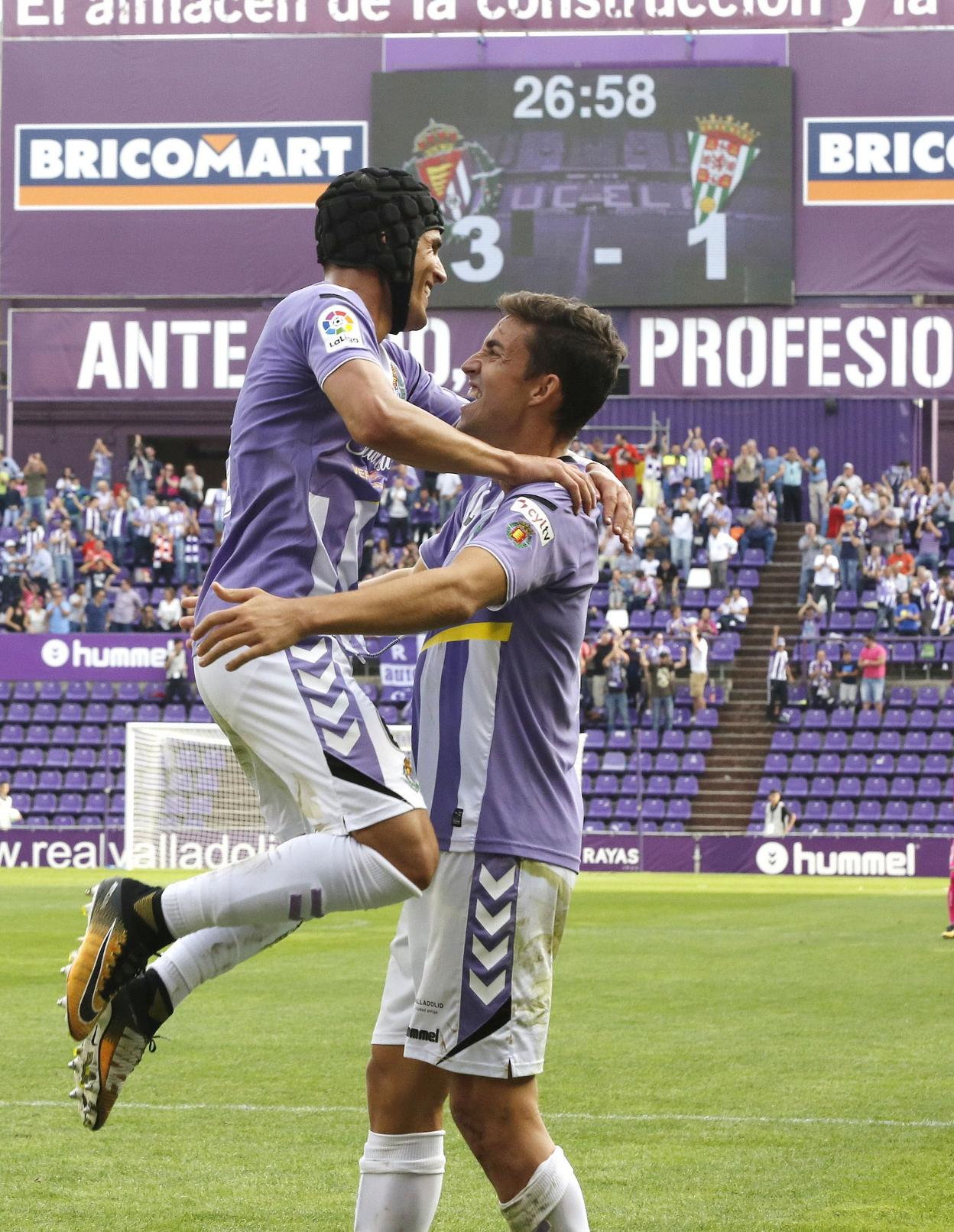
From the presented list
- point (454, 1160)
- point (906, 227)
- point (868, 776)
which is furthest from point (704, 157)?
point (454, 1160)

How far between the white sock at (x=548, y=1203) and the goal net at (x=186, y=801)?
19.5 meters

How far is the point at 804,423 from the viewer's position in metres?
39.5

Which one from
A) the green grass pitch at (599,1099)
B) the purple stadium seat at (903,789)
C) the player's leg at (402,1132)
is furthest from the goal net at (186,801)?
the player's leg at (402,1132)

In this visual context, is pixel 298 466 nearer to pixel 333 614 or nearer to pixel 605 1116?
pixel 333 614

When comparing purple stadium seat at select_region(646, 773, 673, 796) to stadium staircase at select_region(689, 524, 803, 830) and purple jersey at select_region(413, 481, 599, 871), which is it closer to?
stadium staircase at select_region(689, 524, 803, 830)

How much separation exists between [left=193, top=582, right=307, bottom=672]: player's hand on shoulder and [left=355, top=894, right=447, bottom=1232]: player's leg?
85 centimetres

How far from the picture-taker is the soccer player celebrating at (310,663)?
4.33 m

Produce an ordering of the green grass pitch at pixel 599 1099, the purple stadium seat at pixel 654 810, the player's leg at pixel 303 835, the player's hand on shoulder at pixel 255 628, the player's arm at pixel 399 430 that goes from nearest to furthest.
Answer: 1. the player's hand on shoulder at pixel 255 628
2. the player's arm at pixel 399 430
3. the player's leg at pixel 303 835
4. the green grass pitch at pixel 599 1099
5. the purple stadium seat at pixel 654 810

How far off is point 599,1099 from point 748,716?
2345cm

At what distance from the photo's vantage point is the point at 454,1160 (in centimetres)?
720

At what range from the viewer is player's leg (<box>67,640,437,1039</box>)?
4.33 m

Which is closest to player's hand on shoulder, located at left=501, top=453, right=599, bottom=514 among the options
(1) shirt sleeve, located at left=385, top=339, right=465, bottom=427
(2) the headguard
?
(2) the headguard

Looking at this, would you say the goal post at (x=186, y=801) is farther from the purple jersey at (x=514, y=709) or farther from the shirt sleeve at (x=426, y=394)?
the purple jersey at (x=514, y=709)

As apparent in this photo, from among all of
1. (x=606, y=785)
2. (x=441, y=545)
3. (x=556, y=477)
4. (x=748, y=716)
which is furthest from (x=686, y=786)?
(x=556, y=477)
